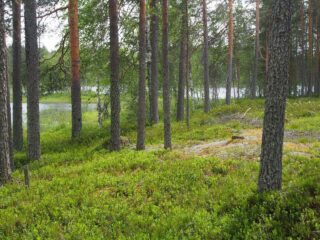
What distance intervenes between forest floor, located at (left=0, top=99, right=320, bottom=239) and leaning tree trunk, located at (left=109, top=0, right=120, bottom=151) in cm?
84

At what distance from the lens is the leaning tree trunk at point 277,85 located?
6.39 meters

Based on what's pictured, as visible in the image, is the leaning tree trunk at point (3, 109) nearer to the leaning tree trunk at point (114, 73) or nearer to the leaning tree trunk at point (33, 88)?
the leaning tree trunk at point (33, 88)

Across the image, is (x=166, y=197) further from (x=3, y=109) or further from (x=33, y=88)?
(x=33, y=88)

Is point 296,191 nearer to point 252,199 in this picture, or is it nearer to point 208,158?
point 252,199

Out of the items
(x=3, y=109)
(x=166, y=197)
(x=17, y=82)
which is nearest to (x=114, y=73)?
(x=3, y=109)

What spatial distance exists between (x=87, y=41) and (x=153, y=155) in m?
9.31

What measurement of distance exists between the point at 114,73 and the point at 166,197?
6813mm

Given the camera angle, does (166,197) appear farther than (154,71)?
No

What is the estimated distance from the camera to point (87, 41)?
60.7 ft

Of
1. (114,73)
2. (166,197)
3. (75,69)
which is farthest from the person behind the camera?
(75,69)

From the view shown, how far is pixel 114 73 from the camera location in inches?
527

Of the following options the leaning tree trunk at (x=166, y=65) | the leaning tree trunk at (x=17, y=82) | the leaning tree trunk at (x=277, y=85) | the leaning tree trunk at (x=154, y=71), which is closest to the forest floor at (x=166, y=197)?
the leaning tree trunk at (x=277, y=85)

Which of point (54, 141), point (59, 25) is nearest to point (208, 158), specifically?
point (54, 141)

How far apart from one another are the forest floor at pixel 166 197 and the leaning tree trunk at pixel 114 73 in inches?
33.0
